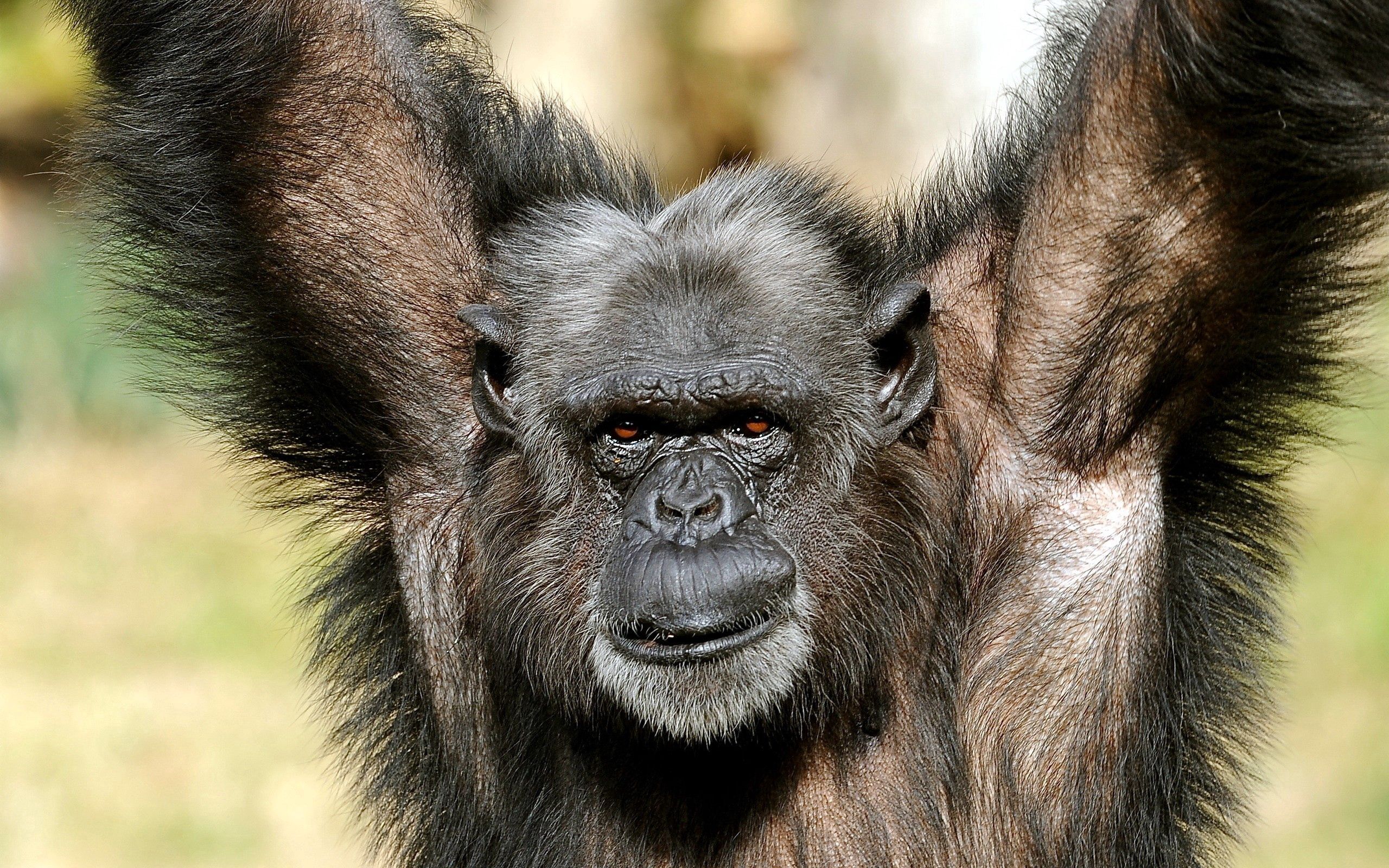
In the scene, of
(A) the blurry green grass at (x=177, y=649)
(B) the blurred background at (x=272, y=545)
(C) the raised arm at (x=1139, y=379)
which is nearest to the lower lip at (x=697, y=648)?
(C) the raised arm at (x=1139, y=379)

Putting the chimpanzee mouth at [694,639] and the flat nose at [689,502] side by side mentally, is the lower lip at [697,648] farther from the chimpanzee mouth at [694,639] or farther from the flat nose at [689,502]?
the flat nose at [689,502]

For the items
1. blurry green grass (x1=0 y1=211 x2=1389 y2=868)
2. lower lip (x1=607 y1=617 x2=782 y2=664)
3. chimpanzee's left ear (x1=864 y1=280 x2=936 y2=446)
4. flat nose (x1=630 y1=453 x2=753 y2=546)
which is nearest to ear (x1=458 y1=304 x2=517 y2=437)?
flat nose (x1=630 y1=453 x2=753 y2=546)

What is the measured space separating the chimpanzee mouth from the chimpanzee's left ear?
70 centimetres

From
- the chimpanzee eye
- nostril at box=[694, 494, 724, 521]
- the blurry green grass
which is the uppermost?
the chimpanzee eye

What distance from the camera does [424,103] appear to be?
4.90 meters

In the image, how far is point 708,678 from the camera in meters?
4.21

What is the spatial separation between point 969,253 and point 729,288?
2.39 feet

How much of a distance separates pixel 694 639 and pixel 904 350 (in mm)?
1080

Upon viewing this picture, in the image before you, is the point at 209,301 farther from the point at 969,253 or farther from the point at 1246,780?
the point at 1246,780

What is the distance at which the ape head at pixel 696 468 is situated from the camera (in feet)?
13.8

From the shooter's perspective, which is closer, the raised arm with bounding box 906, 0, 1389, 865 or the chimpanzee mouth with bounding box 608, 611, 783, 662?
the raised arm with bounding box 906, 0, 1389, 865

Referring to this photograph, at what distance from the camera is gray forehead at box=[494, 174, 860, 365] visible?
451cm

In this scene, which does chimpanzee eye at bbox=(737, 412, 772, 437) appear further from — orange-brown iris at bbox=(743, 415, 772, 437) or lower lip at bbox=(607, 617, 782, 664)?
lower lip at bbox=(607, 617, 782, 664)

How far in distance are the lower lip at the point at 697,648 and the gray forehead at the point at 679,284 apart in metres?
0.81
